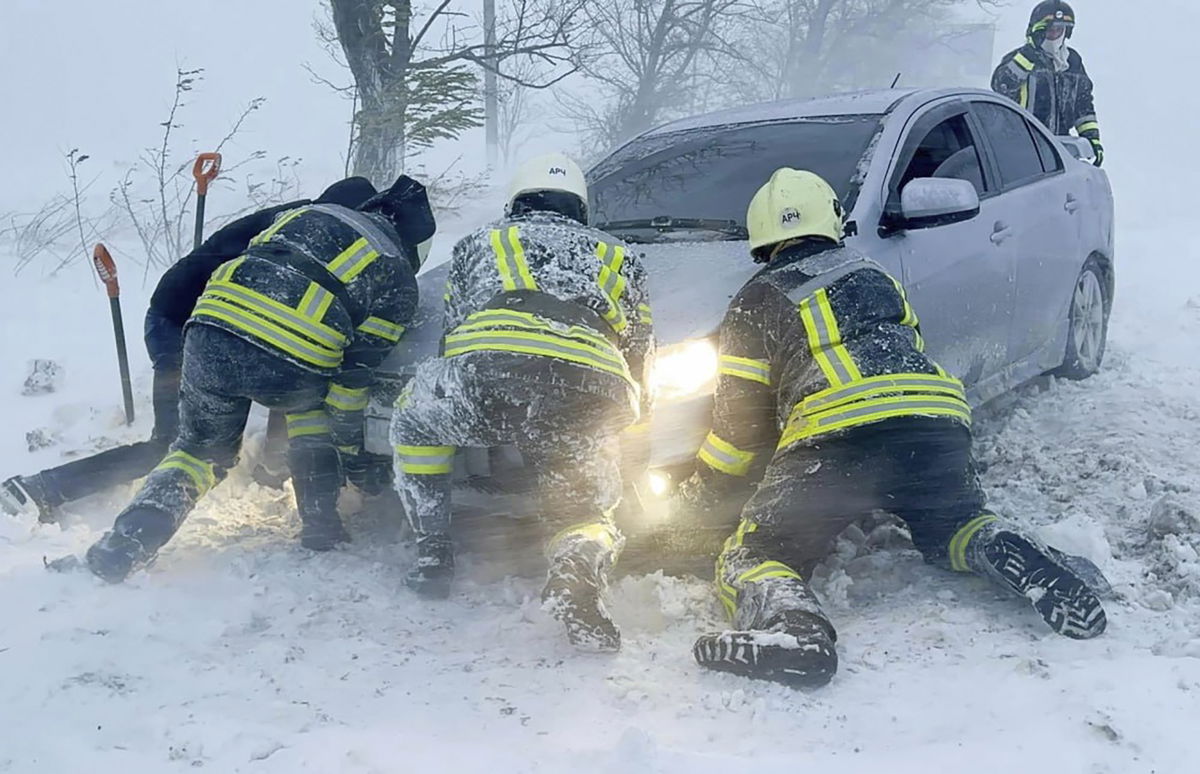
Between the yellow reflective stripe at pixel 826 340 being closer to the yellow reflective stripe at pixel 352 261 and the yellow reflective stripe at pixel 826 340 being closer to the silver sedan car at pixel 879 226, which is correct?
the silver sedan car at pixel 879 226

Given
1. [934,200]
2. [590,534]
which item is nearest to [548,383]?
[590,534]

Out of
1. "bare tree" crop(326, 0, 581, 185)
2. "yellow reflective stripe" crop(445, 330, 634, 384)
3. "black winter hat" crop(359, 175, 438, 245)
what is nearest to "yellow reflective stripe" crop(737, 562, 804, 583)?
"yellow reflective stripe" crop(445, 330, 634, 384)

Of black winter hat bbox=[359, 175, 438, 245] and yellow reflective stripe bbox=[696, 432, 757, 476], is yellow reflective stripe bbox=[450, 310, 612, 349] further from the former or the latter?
black winter hat bbox=[359, 175, 438, 245]

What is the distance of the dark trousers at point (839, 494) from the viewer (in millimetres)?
3137

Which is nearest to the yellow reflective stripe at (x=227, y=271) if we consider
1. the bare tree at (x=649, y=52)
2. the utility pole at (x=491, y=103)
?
the utility pole at (x=491, y=103)

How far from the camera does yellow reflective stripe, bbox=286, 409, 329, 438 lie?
3830 mm

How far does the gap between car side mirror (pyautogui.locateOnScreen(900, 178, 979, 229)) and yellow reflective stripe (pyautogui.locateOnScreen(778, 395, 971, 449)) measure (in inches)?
41.0

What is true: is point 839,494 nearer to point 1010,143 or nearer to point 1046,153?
point 1010,143

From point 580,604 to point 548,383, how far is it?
2.15ft

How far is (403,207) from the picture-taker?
413 cm

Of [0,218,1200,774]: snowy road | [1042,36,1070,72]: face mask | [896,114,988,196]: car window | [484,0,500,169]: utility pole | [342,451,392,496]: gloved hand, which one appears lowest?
[0,218,1200,774]: snowy road

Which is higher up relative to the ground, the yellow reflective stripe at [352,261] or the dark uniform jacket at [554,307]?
the yellow reflective stripe at [352,261]

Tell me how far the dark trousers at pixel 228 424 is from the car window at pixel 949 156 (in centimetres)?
256

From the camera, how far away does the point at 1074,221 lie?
5.54 m
